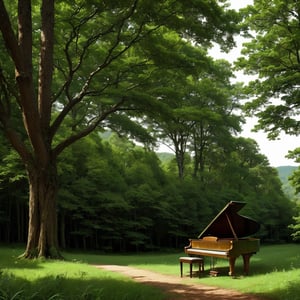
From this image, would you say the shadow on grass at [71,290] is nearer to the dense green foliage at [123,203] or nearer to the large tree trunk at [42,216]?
the large tree trunk at [42,216]

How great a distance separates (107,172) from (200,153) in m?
13.1

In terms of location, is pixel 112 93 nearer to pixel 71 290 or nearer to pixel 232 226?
pixel 232 226

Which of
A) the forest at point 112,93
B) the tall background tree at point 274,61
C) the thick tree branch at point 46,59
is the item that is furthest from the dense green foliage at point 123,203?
the tall background tree at point 274,61

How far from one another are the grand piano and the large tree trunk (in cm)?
466

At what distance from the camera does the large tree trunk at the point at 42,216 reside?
13555mm

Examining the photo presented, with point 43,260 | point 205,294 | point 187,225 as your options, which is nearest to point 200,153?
point 187,225

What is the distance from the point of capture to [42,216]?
13.6m

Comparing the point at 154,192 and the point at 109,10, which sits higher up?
the point at 109,10

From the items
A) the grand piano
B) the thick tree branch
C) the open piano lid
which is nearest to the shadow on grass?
the grand piano

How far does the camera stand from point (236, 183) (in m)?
40.5

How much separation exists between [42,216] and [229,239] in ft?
20.4

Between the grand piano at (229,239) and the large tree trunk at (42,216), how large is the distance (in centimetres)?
466

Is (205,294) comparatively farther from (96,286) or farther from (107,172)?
(107,172)

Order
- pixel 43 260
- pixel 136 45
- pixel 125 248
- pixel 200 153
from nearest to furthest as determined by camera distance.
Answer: pixel 43 260 → pixel 136 45 → pixel 125 248 → pixel 200 153
